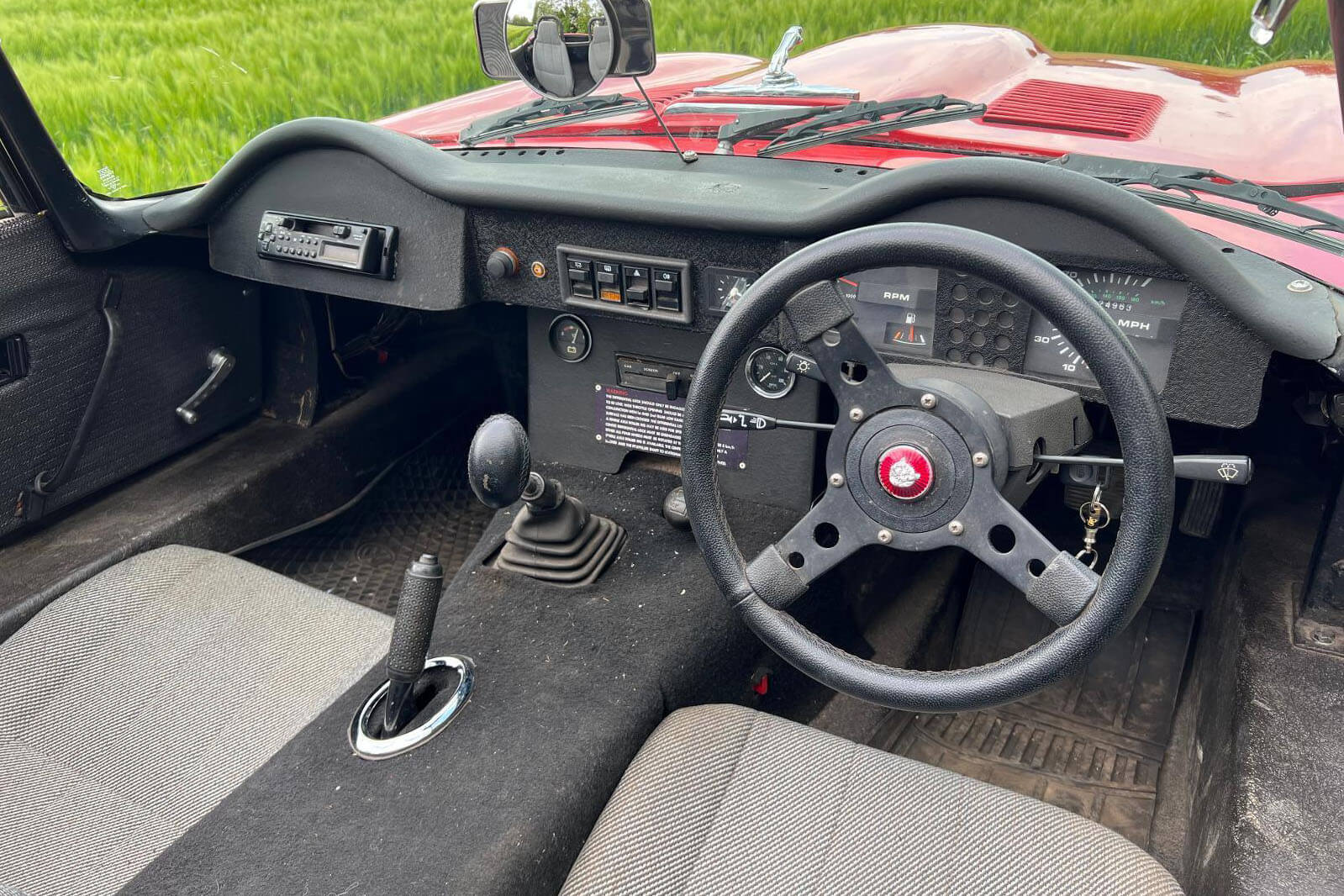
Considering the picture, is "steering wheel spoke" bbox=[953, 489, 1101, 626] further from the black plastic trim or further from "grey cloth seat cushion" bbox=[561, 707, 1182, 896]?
the black plastic trim

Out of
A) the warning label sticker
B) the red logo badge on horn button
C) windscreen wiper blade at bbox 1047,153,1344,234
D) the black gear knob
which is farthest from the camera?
the warning label sticker

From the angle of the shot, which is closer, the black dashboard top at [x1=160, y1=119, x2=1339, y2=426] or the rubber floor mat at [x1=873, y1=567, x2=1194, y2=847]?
the black dashboard top at [x1=160, y1=119, x2=1339, y2=426]

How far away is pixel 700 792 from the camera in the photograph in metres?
1.61

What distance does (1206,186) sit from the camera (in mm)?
1900

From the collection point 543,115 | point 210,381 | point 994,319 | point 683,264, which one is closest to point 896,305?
point 994,319

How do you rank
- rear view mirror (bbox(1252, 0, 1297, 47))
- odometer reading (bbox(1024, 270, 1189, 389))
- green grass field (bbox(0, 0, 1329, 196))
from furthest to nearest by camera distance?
green grass field (bbox(0, 0, 1329, 196))
odometer reading (bbox(1024, 270, 1189, 389))
rear view mirror (bbox(1252, 0, 1297, 47))

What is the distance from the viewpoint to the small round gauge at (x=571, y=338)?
96.0 inches

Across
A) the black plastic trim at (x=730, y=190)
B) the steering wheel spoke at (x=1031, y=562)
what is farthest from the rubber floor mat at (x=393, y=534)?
the steering wheel spoke at (x=1031, y=562)

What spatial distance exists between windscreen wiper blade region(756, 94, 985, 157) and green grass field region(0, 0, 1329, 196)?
235cm

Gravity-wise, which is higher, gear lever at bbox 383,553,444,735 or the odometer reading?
the odometer reading

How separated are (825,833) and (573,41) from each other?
55.8 inches

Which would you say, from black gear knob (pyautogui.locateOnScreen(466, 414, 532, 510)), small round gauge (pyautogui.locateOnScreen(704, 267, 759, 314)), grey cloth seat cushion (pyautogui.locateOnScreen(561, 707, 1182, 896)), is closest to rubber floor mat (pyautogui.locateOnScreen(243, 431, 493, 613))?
black gear knob (pyautogui.locateOnScreen(466, 414, 532, 510))

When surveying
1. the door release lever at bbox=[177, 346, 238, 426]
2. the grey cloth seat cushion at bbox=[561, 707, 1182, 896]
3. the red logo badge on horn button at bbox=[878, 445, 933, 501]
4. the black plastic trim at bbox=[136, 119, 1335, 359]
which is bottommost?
the grey cloth seat cushion at bbox=[561, 707, 1182, 896]

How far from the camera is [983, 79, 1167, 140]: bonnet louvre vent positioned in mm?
2229
